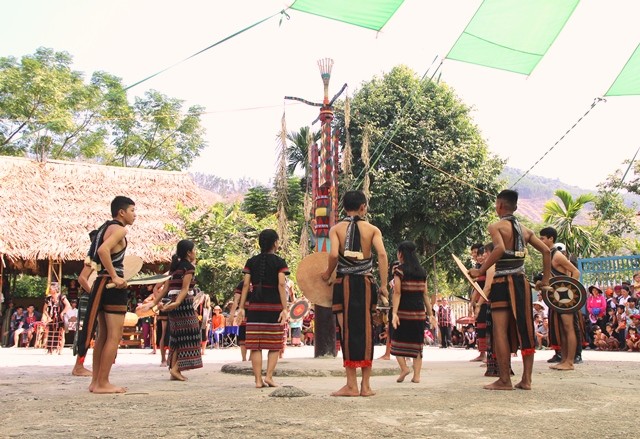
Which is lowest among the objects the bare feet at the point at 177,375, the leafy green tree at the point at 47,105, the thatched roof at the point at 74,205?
the bare feet at the point at 177,375

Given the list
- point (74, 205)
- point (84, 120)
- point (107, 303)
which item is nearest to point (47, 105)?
point (84, 120)

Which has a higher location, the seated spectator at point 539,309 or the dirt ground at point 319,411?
the seated spectator at point 539,309

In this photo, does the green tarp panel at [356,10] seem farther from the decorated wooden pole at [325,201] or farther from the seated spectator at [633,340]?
the seated spectator at [633,340]

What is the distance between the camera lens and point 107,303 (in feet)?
20.3

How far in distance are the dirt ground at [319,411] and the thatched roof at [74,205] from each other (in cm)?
1443

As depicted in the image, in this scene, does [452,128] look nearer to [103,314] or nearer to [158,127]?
[158,127]

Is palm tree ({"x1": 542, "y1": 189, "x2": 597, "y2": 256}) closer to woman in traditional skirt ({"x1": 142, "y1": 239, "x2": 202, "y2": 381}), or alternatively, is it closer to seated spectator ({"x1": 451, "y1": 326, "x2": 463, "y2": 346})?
seated spectator ({"x1": 451, "y1": 326, "x2": 463, "y2": 346})

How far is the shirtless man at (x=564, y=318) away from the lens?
28.5 feet

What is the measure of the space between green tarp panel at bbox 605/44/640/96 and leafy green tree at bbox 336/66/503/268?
13.0 meters

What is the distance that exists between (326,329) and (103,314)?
4.93 m

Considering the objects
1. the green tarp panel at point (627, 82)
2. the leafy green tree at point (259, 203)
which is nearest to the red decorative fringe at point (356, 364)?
the green tarp panel at point (627, 82)

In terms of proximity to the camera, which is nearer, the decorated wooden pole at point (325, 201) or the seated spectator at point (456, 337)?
the decorated wooden pole at point (325, 201)

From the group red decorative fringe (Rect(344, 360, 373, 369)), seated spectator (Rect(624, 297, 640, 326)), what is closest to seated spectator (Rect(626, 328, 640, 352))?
seated spectator (Rect(624, 297, 640, 326))

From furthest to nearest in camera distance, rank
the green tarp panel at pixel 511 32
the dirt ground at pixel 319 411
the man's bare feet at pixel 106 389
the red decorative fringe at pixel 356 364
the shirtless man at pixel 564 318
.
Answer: the green tarp panel at pixel 511 32 < the shirtless man at pixel 564 318 < the man's bare feet at pixel 106 389 < the red decorative fringe at pixel 356 364 < the dirt ground at pixel 319 411
